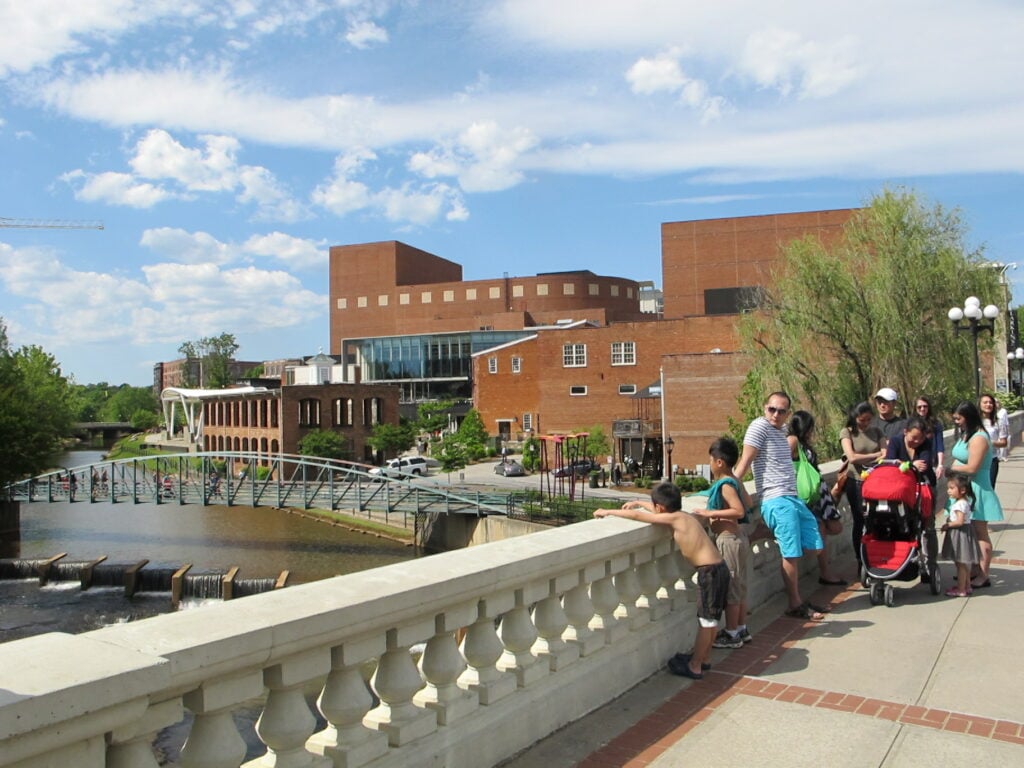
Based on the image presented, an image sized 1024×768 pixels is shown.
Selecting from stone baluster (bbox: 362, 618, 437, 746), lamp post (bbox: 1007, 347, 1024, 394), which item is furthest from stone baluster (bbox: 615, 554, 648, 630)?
lamp post (bbox: 1007, 347, 1024, 394)

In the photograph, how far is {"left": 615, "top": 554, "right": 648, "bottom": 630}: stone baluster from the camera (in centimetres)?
527

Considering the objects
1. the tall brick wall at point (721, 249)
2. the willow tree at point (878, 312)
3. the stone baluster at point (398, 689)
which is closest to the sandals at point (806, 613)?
the stone baluster at point (398, 689)

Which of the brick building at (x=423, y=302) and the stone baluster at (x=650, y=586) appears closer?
the stone baluster at (x=650, y=586)

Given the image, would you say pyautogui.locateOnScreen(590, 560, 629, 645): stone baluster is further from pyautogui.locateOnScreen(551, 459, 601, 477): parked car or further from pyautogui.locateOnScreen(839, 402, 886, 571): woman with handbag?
pyautogui.locateOnScreen(551, 459, 601, 477): parked car

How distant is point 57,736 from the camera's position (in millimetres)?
2238

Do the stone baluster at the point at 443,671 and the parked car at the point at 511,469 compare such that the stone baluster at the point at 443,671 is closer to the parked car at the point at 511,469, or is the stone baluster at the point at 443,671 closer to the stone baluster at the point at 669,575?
the stone baluster at the point at 669,575

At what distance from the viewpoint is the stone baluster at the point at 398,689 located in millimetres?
3539

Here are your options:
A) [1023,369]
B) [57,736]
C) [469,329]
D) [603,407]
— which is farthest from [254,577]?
[469,329]

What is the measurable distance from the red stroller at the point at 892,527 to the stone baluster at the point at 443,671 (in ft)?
14.6

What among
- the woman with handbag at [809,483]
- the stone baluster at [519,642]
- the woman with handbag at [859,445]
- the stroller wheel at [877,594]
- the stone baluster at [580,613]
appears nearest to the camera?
the stone baluster at [519,642]

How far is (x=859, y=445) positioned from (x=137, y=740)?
291 inches

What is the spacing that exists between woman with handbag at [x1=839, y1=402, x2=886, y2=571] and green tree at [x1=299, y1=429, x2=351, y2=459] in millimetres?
50486

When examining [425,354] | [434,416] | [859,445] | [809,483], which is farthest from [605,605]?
[425,354]

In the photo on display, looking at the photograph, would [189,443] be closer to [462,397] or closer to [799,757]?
[462,397]
